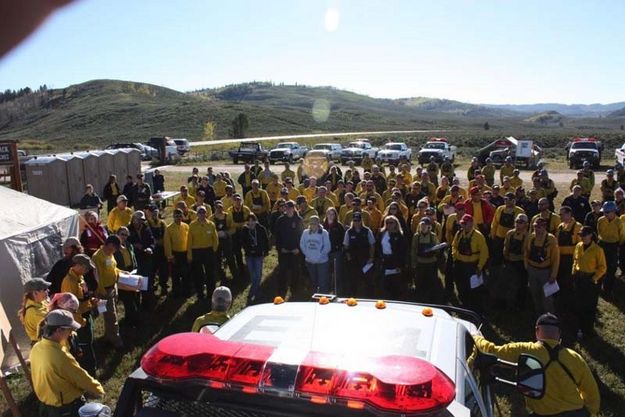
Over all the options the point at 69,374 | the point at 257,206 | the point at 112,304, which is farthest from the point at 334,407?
the point at 257,206

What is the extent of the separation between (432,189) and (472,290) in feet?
15.2

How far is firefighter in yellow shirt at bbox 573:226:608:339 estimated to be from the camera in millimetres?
7672

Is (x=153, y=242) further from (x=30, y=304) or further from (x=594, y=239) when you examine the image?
(x=594, y=239)

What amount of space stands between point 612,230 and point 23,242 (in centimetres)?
998

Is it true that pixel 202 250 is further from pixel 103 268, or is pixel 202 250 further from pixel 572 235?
pixel 572 235

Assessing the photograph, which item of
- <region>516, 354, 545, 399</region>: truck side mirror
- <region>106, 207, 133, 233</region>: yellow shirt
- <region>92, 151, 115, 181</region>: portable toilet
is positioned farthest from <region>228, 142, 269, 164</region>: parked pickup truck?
<region>516, 354, 545, 399</region>: truck side mirror

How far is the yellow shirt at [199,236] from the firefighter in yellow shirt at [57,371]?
5046 mm

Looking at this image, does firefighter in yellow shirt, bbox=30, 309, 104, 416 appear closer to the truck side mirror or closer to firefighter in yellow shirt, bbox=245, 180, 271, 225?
the truck side mirror

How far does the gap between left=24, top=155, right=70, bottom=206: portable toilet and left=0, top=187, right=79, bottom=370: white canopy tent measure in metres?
11.8

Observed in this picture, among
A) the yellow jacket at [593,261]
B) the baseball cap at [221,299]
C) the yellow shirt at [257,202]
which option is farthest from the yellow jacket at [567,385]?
the yellow shirt at [257,202]

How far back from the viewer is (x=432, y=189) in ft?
42.3

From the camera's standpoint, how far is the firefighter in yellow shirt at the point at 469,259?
336 inches

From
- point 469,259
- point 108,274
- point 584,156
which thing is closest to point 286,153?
point 584,156

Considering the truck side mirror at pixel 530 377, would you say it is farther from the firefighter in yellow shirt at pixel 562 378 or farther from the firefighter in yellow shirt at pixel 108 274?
the firefighter in yellow shirt at pixel 108 274
